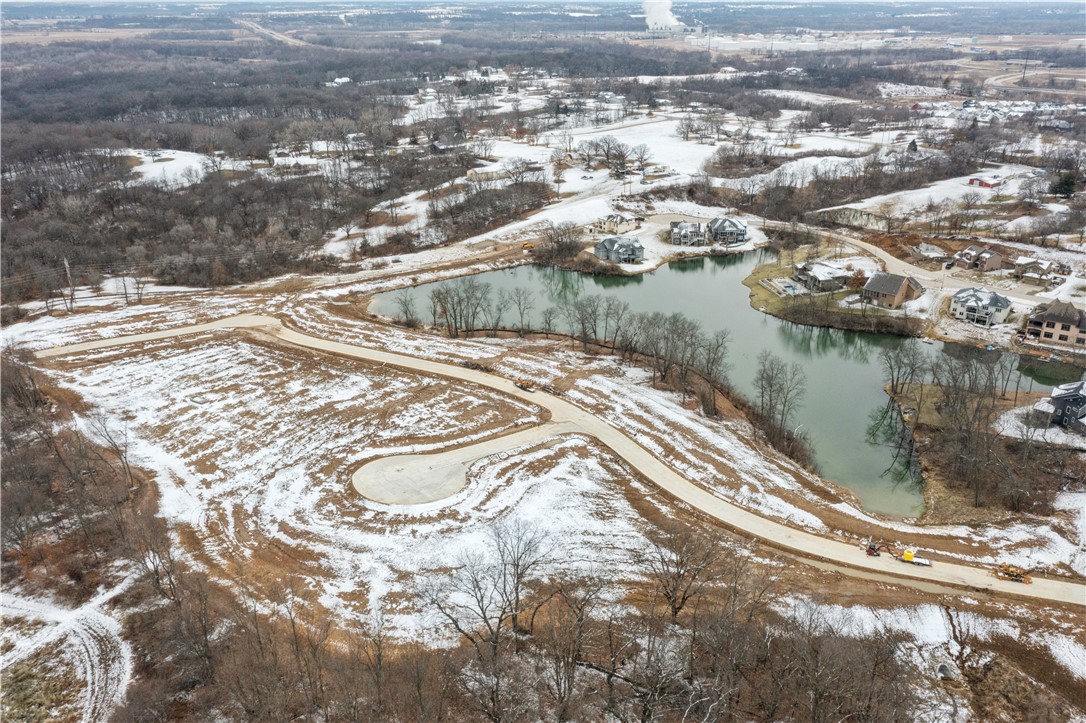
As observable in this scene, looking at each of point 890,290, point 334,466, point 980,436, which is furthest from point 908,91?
point 334,466

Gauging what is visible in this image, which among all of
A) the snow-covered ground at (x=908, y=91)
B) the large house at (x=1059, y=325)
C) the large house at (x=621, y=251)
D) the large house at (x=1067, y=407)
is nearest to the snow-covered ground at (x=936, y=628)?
the large house at (x=1067, y=407)

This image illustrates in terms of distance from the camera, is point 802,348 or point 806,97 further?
point 806,97

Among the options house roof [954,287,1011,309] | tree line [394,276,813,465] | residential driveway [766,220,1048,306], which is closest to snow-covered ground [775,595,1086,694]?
tree line [394,276,813,465]

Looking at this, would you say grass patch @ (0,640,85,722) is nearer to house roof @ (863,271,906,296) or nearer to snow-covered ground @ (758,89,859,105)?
house roof @ (863,271,906,296)

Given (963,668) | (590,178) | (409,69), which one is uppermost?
(409,69)

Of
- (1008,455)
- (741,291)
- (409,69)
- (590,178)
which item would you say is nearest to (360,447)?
(1008,455)

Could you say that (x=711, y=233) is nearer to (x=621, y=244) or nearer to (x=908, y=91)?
(x=621, y=244)

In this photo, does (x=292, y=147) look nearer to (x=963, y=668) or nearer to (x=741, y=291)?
(x=741, y=291)
